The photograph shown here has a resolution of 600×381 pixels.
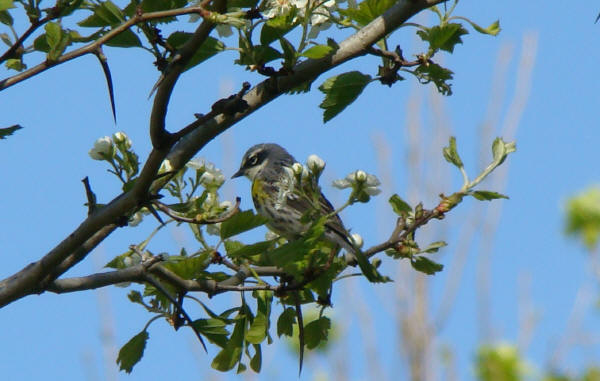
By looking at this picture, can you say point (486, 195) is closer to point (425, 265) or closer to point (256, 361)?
point (425, 265)

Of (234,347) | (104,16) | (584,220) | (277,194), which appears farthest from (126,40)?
(584,220)

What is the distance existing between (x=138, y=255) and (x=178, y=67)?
2.55ft

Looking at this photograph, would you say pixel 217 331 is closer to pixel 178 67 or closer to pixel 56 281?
pixel 56 281

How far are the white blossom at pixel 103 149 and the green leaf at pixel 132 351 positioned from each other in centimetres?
54

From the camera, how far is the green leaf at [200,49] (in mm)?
2176

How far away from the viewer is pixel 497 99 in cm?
1026

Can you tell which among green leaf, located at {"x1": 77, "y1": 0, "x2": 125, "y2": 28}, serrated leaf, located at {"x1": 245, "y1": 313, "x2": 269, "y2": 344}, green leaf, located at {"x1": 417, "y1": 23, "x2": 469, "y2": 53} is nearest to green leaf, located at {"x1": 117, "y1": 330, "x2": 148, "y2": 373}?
serrated leaf, located at {"x1": 245, "y1": 313, "x2": 269, "y2": 344}

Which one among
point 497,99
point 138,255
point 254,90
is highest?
point 497,99

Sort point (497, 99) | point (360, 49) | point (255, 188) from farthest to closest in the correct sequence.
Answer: point (497, 99)
point (255, 188)
point (360, 49)

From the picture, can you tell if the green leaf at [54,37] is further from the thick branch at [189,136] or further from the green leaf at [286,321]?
the green leaf at [286,321]

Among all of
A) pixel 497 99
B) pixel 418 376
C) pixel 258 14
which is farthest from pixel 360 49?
pixel 497 99

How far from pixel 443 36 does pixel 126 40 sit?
0.79m

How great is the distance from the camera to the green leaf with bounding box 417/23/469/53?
2.22 metres

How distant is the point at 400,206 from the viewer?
245 cm
